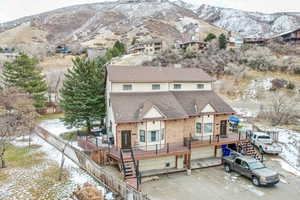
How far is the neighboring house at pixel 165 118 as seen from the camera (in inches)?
682

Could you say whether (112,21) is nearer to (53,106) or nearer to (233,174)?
(53,106)

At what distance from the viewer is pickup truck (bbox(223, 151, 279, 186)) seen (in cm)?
1491

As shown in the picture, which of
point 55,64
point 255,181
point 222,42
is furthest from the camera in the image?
point 55,64

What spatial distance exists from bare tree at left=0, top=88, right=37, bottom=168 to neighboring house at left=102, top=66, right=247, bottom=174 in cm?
757

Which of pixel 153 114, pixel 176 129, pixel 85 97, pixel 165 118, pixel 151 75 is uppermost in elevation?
pixel 151 75

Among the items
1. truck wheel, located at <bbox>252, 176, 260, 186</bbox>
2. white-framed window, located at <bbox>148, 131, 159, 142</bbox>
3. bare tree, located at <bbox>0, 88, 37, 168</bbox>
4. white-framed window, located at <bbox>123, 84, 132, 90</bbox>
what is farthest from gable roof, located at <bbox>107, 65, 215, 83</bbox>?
truck wheel, located at <bbox>252, 176, 260, 186</bbox>

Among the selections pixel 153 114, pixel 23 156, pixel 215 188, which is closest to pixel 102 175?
pixel 153 114

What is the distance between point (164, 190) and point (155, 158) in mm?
3149

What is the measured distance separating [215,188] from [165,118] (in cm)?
638

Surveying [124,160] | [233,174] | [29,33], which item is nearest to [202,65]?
[233,174]

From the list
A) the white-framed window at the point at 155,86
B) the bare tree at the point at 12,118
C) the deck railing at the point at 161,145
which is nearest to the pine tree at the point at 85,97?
the deck railing at the point at 161,145

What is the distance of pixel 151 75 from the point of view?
70.5 feet

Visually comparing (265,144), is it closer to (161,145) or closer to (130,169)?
(161,145)

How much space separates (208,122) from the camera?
20.1 meters
